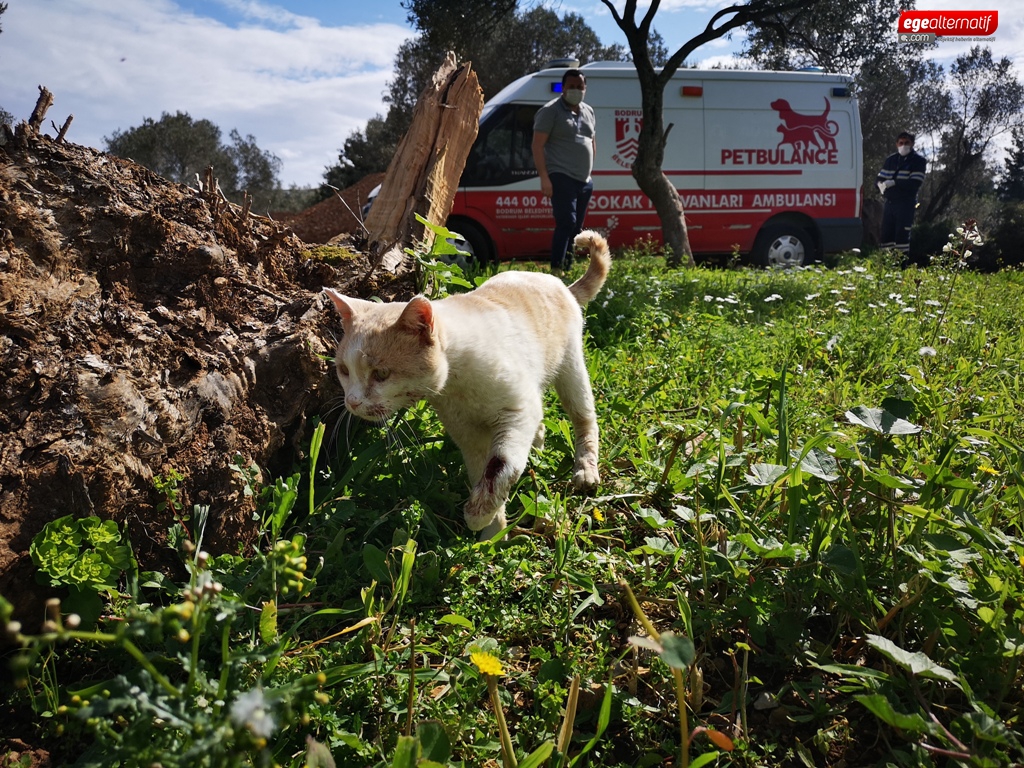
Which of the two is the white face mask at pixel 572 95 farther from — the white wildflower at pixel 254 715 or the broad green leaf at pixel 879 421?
the white wildflower at pixel 254 715

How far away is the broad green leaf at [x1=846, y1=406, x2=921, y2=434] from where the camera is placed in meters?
1.81

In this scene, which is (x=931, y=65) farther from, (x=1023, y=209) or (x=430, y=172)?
(x=430, y=172)

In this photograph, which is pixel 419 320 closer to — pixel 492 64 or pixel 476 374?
pixel 476 374

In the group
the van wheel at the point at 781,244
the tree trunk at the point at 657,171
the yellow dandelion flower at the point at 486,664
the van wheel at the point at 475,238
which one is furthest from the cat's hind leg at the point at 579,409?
the van wheel at the point at 781,244

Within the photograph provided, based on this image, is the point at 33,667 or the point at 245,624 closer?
the point at 33,667

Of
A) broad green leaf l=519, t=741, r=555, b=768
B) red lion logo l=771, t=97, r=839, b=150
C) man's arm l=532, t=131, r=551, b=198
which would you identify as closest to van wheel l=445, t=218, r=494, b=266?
man's arm l=532, t=131, r=551, b=198

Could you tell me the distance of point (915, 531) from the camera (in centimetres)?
175

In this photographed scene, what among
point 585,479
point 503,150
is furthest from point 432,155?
point 503,150

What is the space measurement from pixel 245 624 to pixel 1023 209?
1688 centimetres

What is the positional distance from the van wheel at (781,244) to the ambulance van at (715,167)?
0.06 feet

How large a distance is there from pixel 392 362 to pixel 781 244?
35.7 ft

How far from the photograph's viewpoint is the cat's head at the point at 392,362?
7.18 ft

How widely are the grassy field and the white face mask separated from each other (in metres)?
5.54

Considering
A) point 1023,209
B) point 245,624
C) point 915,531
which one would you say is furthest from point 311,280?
point 1023,209
